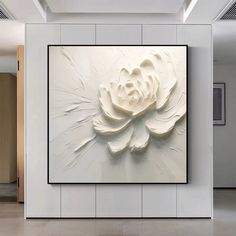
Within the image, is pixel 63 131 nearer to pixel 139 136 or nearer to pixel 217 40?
pixel 139 136

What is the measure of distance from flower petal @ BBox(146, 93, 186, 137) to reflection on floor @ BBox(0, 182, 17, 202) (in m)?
3.62

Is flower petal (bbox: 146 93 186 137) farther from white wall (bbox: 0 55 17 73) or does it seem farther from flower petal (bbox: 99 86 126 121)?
white wall (bbox: 0 55 17 73)

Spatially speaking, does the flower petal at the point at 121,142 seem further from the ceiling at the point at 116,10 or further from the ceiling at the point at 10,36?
the ceiling at the point at 10,36

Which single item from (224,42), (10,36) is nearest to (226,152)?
(224,42)

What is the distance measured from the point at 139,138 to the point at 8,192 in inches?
178

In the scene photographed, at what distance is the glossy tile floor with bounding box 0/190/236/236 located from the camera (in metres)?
5.35

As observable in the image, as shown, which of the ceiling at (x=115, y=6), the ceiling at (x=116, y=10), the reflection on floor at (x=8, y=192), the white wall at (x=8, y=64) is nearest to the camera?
the ceiling at (x=116, y=10)

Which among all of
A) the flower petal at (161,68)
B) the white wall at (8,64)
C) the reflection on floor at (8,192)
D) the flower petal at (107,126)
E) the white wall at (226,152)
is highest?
the white wall at (8,64)

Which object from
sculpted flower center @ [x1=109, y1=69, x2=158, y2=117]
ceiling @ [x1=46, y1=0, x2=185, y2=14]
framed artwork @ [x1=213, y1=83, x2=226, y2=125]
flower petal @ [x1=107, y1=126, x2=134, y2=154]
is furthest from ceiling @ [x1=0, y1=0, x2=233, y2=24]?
framed artwork @ [x1=213, y1=83, x2=226, y2=125]

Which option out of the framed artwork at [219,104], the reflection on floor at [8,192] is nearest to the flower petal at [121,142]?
the reflection on floor at [8,192]

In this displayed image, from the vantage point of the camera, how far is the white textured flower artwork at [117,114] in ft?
19.7

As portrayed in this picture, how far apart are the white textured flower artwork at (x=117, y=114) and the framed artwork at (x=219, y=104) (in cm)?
371

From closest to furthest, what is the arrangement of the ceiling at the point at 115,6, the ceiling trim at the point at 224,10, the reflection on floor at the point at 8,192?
1. the ceiling trim at the point at 224,10
2. the ceiling at the point at 115,6
3. the reflection on floor at the point at 8,192

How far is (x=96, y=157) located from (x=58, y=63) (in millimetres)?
1514
